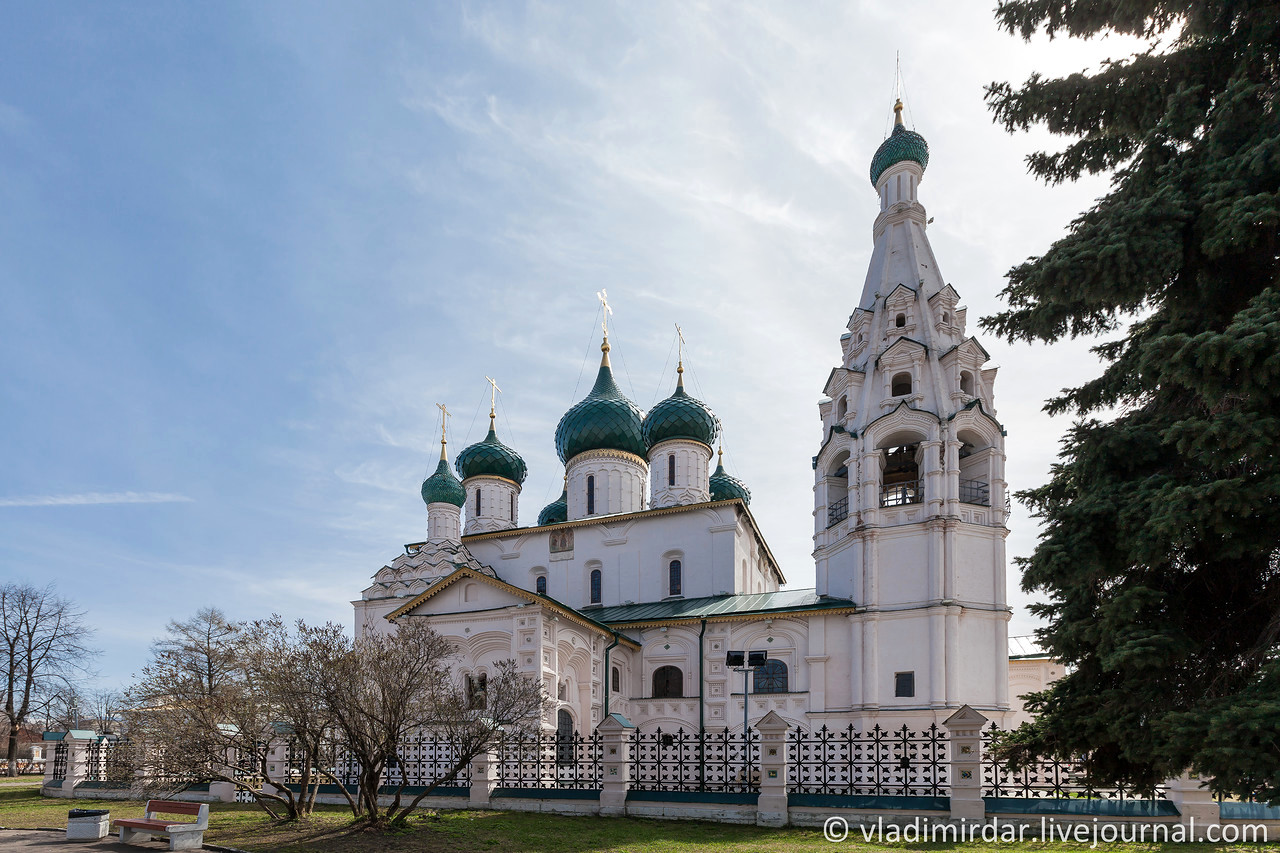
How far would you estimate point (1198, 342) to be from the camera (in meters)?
6.97

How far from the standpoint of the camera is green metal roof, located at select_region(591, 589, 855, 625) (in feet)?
78.0

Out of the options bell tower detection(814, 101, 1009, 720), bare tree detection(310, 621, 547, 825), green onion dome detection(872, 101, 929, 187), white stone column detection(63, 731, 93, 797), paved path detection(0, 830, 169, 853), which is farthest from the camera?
green onion dome detection(872, 101, 929, 187)

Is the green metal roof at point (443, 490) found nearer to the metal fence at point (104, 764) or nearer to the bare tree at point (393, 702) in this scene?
the metal fence at point (104, 764)

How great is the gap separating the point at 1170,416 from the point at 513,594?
17326mm

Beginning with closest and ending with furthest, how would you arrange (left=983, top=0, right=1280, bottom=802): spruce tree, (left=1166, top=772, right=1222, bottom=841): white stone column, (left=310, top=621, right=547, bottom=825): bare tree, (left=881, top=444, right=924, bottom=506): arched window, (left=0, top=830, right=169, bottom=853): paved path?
1. (left=983, top=0, right=1280, bottom=802): spruce tree
2. (left=1166, top=772, right=1222, bottom=841): white stone column
3. (left=0, top=830, right=169, bottom=853): paved path
4. (left=310, top=621, right=547, bottom=825): bare tree
5. (left=881, top=444, right=924, bottom=506): arched window

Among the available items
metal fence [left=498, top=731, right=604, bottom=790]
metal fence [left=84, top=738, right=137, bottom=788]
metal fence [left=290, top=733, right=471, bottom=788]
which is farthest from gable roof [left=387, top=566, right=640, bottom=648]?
metal fence [left=84, top=738, right=137, bottom=788]

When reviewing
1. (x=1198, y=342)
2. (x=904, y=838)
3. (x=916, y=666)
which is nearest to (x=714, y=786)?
(x=904, y=838)

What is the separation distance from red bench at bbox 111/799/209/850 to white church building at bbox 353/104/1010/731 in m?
9.38

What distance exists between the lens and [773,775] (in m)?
12.9

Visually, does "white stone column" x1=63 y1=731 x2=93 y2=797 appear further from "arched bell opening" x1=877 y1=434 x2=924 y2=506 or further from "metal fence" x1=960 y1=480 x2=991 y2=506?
"metal fence" x1=960 y1=480 x2=991 y2=506

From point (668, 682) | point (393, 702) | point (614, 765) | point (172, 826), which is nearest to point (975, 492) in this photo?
point (668, 682)

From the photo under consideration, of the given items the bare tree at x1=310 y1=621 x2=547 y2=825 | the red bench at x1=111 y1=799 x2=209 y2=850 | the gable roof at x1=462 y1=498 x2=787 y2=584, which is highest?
the gable roof at x1=462 y1=498 x2=787 y2=584

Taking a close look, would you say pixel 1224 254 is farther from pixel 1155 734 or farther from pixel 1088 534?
pixel 1155 734

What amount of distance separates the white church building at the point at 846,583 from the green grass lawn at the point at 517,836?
742 centimetres
